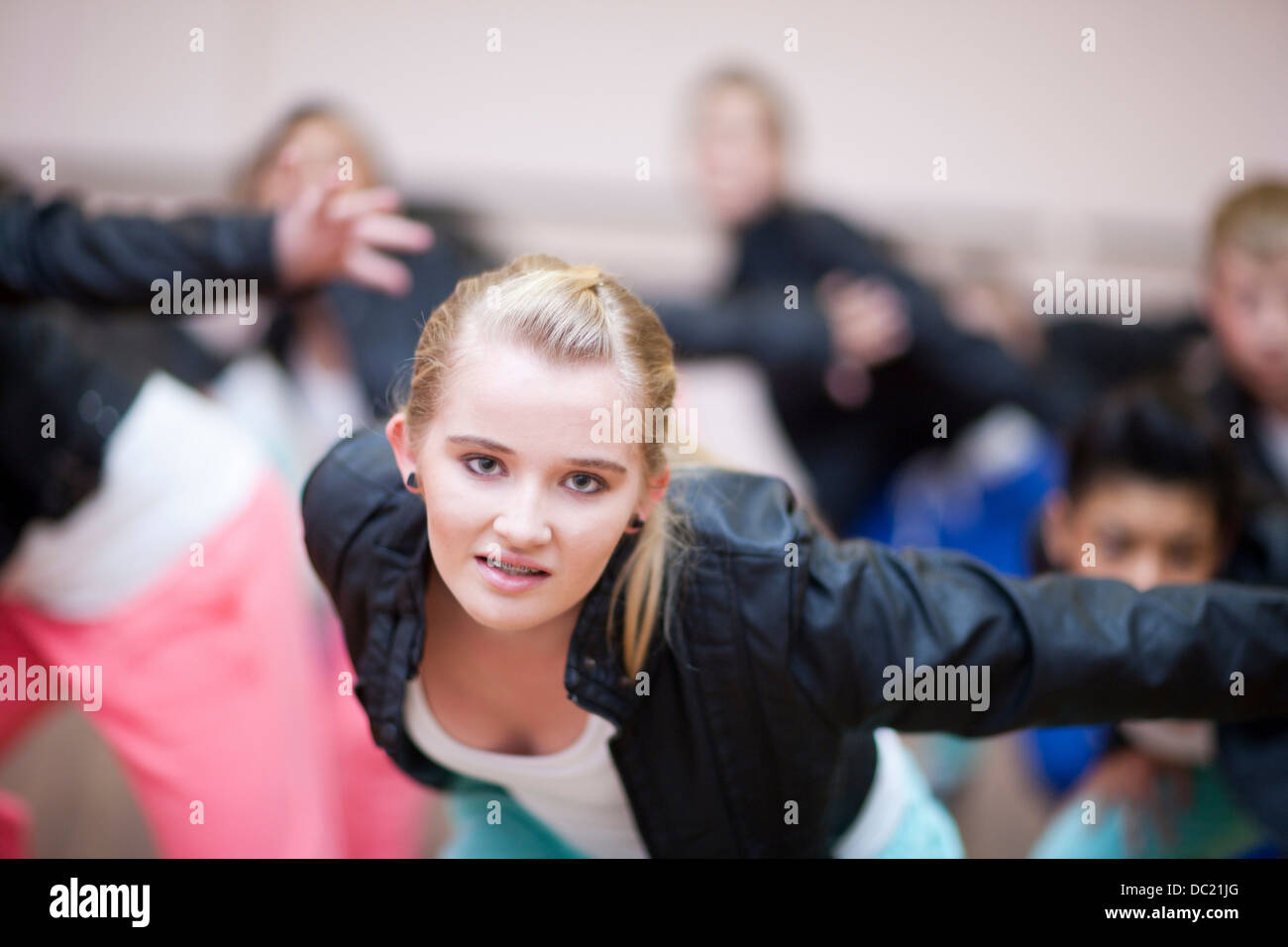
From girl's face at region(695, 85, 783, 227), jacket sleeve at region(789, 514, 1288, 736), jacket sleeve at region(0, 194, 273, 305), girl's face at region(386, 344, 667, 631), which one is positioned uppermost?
girl's face at region(695, 85, 783, 227)

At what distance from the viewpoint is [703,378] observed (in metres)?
3.08

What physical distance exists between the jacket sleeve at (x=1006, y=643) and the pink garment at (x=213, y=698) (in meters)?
0.56

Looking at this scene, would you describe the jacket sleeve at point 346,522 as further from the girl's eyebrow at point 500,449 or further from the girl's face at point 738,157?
the girl's face at point 738,157

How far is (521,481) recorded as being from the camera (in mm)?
821

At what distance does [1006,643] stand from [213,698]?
35.7 inches

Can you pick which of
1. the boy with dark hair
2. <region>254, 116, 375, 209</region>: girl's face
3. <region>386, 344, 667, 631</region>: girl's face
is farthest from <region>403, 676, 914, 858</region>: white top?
<region>254, 116, 375, 209</region>: girl's face

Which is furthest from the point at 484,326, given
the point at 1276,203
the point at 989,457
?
the point at 989,457

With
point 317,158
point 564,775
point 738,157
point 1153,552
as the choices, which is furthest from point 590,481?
point 738,157

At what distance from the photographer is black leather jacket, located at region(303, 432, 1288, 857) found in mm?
930

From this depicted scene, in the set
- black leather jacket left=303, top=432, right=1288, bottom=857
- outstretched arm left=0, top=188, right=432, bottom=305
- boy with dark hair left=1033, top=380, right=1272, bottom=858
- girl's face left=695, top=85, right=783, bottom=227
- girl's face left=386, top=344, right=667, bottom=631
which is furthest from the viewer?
girl's face left=695, top=85, right=783, bottom=227

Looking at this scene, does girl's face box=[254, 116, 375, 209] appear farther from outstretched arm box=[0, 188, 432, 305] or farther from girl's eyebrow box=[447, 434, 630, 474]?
girl's eyebrow box=[447, 434, 630, 474]

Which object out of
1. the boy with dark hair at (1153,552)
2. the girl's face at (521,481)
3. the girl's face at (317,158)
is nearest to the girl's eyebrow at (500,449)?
the girl's face at (521,481)
